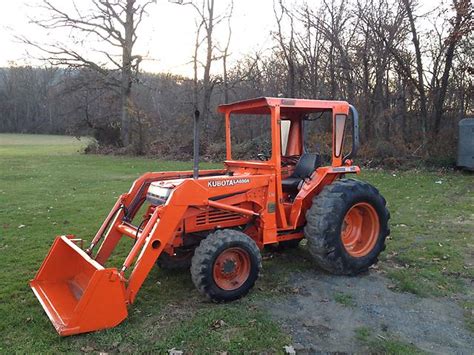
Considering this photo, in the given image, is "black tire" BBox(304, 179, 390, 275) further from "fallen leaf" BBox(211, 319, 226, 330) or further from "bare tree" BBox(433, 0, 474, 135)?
"bare tree" BBox(433, 0, 474, 135)

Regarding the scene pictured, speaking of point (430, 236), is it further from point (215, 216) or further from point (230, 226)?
point (215, 216)

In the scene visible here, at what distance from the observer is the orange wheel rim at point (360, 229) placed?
19.3ft

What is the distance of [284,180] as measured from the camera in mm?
5934

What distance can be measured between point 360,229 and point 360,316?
177 centimetres

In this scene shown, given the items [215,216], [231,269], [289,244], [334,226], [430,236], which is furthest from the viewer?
[430,236]

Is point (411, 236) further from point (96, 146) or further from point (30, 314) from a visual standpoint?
point (96, 146)

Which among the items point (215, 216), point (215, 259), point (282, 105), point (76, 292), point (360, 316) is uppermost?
point (282, 105)

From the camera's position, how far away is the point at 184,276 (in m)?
5.57

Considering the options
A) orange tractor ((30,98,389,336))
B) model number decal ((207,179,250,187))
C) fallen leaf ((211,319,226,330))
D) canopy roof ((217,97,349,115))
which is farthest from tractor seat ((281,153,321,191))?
fallen leaf ((211,319,226,330))

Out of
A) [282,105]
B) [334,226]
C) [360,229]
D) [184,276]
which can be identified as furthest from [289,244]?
[282,105]

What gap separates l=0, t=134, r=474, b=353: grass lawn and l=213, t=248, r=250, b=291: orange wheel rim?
0.74 feet

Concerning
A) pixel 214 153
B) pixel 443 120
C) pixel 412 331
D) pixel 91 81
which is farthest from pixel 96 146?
pixel 412 331

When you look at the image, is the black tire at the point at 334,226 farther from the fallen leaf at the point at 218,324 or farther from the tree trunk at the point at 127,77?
the tree trunk at the point at 127,77

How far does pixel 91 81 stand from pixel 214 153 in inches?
447
